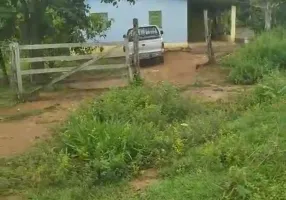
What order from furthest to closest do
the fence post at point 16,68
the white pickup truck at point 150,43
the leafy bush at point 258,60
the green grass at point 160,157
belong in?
the white pickup truck at point 150,43 < the leafy bush at point 258,60 < the fence post at point 16,68 < the green grass at point 160,157

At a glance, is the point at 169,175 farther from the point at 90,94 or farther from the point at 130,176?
the point at 90,94

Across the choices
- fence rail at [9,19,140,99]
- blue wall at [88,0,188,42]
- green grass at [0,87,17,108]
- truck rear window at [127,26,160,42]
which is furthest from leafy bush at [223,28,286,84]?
blue wall at [88,0,188,42]

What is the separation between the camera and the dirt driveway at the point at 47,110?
845 cm

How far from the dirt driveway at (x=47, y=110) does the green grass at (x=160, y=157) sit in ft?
3.48

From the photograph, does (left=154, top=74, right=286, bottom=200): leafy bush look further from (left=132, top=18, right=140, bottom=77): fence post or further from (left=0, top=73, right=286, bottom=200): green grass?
(left=132, top=18, right=140, bottom=77): fence post

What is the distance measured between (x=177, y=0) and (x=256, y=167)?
78.7 ft

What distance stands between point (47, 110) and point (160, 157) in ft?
17.0

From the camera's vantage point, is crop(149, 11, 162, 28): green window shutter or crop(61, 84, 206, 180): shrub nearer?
crop(61, 84, 206, 180): shrub

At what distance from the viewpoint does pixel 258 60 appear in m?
13.6

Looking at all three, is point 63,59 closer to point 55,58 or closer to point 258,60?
point 55,58

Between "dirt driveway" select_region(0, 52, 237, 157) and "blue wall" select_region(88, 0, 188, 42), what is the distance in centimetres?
1004

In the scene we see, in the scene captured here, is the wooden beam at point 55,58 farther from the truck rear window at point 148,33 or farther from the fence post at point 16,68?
the truck rear window at point 148,33

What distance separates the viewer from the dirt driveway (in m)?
8.45

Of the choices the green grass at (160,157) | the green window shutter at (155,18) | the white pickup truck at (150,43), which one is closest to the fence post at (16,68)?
the green grass at (160,157)
